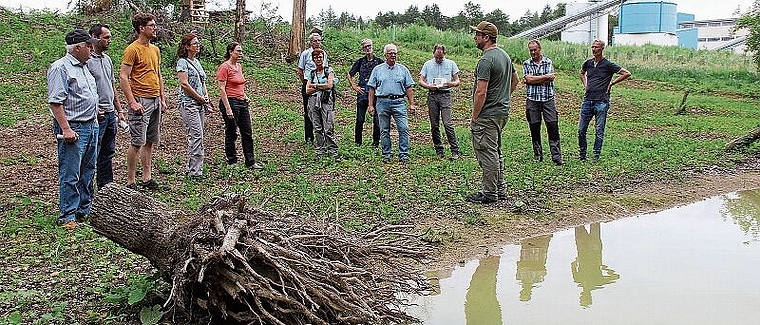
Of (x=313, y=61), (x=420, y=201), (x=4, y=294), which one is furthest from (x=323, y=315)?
(x=313, y=61)

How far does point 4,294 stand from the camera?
466cm

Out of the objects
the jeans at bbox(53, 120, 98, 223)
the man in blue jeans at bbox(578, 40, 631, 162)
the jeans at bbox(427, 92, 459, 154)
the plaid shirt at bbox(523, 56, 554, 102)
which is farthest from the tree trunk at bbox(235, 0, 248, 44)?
the jeans at bbox(53, 120, 98, 223)

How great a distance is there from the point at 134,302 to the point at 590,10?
54973 mm

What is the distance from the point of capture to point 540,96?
975 centimetres

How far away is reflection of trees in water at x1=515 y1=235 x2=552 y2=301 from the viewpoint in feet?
17.8

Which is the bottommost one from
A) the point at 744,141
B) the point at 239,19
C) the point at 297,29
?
the point at 744,141

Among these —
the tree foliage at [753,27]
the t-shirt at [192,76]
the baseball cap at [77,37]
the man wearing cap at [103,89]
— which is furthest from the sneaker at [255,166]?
the tree foliage at [753,27]

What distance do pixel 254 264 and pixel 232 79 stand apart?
5.05 m

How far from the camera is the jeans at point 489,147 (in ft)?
24.1

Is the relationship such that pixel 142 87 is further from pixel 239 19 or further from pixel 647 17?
pixel 647 17

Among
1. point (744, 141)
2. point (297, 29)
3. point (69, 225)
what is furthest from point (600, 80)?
point (297, 29)

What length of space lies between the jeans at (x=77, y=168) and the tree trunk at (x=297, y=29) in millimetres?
11871

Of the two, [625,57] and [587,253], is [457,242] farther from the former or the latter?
[625,57]

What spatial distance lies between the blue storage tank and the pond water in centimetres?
5190
